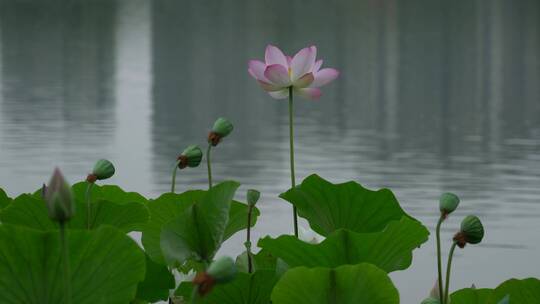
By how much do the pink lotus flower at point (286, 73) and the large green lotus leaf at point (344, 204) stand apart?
17cm

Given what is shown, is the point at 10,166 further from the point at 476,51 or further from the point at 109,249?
the point at 476,51

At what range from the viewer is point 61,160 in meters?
7.18

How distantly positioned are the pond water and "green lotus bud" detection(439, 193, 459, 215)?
2990mm

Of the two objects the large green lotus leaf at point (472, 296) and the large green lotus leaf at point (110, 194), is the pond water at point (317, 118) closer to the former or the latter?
the large green lotus leaf at point (110, 194)

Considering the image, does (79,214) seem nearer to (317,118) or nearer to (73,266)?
(73,266)

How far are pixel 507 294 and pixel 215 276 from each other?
0.25 m

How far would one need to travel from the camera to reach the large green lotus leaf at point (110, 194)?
1.13 m

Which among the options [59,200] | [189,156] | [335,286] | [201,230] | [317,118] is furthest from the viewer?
[317,118]

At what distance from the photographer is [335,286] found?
2.76 feet

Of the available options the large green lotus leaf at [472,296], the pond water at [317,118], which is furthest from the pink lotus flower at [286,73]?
the pond water at [317,118]

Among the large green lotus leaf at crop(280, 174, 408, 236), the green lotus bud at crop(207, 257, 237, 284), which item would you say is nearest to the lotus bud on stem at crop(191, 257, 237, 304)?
the green lotus bud at crop(207, 257, 237, 284)

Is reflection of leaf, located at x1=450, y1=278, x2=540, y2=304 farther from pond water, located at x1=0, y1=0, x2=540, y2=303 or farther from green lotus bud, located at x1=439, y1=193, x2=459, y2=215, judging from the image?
pond water, located at x1=0, y1=0, x2=540, y2=303

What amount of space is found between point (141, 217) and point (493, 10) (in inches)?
1413

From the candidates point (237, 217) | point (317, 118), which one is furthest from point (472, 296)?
point (317, 118)
